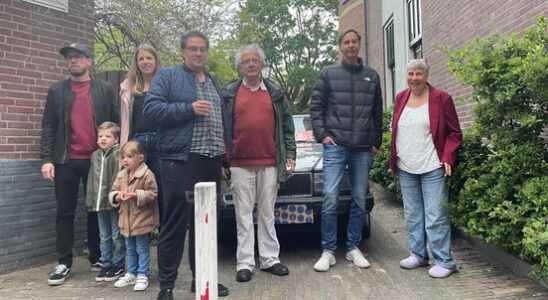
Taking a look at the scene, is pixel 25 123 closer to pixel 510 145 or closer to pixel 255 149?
pixel 255 149

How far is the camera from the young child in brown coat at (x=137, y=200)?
4.02 meters

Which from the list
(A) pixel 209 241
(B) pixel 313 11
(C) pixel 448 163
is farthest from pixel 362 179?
(B) pixel 313 11

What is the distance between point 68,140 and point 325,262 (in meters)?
2.48

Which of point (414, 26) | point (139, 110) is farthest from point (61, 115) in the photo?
point (414, 26)

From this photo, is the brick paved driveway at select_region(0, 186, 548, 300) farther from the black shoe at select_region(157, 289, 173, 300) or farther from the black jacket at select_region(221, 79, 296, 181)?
the black jacket at select_region(221, 79, 296, 181)

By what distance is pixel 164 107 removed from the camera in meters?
3.57

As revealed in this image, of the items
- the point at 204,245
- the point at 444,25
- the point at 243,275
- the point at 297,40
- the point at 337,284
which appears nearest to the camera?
the point at 204,245

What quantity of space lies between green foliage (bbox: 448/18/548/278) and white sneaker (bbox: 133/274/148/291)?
261 centimetres

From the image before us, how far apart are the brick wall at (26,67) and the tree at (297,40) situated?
30652 millimetres

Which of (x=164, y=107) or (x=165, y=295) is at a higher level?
(x=164, y=107)

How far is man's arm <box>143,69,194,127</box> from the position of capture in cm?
356

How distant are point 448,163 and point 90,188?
9.80ft

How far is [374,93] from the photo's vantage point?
4496mm

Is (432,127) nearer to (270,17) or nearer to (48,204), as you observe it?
(48,204)
